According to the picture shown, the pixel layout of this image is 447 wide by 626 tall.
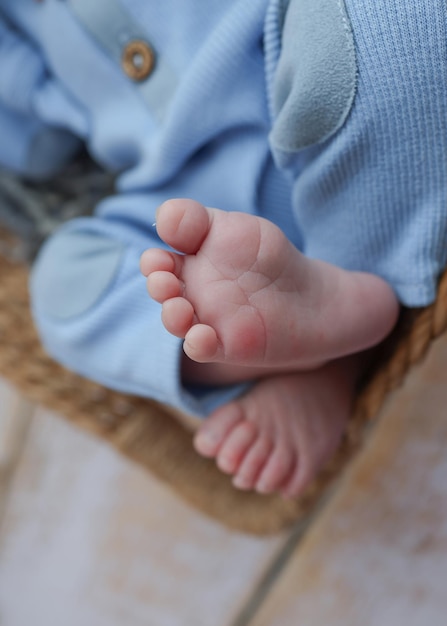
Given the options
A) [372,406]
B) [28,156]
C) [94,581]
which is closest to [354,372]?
[372,406]

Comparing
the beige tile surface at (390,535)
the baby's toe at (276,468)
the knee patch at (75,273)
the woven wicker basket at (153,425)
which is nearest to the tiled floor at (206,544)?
the beige tile surface at (390,535)

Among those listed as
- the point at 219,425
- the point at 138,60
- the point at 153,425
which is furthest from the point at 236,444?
the point at 138,60

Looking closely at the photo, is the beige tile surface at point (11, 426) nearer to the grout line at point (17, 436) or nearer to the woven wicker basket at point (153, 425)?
the grout line at point (17, 436)

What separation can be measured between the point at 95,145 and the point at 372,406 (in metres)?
0.38

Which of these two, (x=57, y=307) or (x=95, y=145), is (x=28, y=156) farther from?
(x=57, y=307)

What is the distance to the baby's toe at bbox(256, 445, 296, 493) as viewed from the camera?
596 millimetres

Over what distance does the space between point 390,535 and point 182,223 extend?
57 centimetres

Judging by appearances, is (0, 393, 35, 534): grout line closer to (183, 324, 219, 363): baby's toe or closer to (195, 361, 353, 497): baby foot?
(195, 361, 353, 497): baby foot

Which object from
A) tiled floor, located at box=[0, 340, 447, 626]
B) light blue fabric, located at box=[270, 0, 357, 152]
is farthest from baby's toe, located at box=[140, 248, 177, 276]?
tiled floor, located at box=[0, 340, 447, 626]

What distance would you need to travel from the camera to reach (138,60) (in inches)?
24.0

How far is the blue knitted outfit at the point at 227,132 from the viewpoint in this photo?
0.42 metres

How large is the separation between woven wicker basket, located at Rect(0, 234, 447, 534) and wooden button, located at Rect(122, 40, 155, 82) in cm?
28

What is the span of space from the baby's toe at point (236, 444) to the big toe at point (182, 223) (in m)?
0.22

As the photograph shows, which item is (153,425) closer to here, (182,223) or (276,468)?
(276,468)
